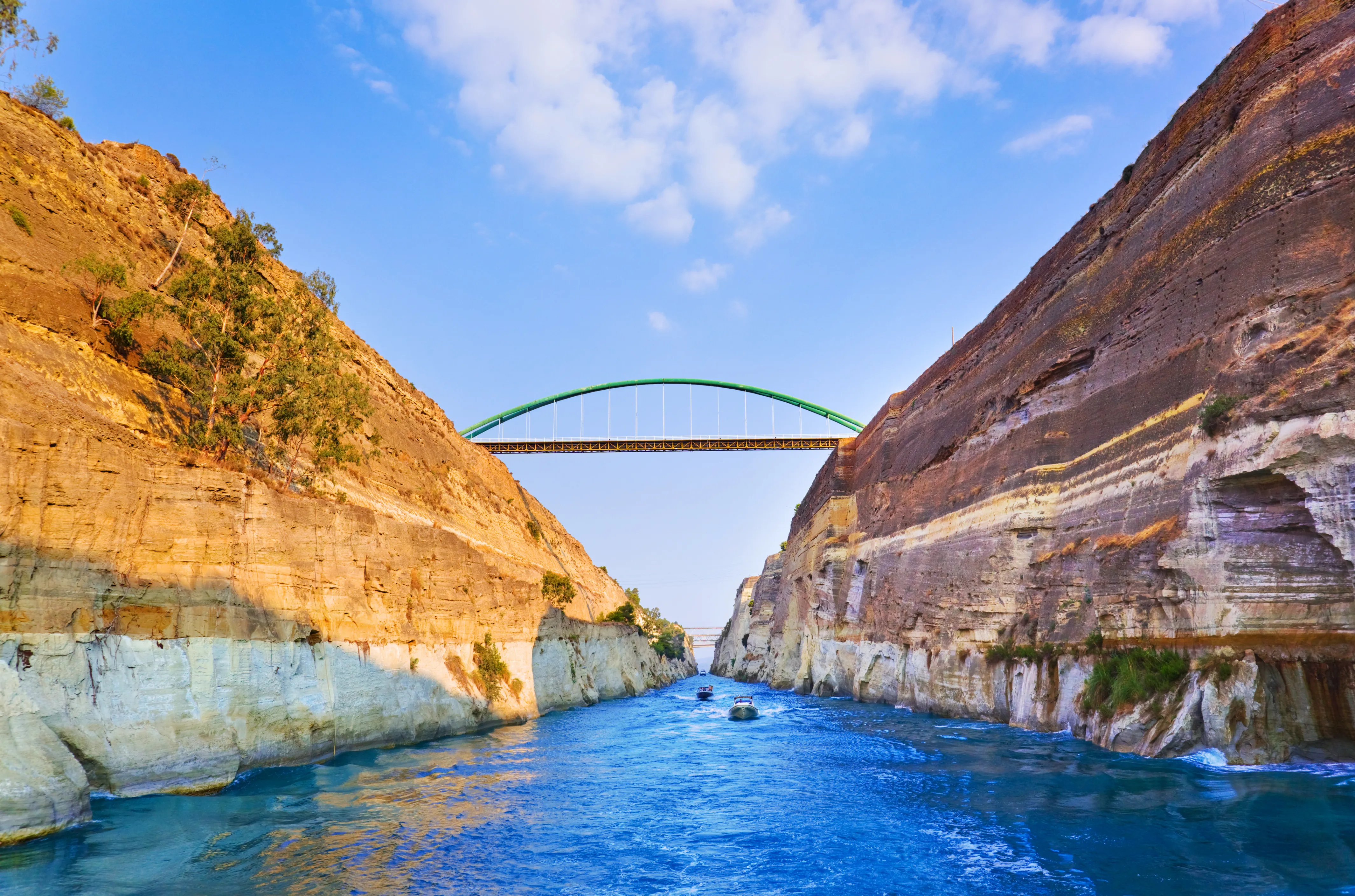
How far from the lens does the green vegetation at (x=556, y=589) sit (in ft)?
129

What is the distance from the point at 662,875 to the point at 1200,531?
13.5 m

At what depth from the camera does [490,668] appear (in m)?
30.5

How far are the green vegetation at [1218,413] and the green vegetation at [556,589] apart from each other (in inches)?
1113

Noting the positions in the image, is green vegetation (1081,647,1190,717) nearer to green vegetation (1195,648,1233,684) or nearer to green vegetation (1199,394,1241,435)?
green vegetation (1195,648,1233,684)

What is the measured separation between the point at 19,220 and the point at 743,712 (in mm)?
30850

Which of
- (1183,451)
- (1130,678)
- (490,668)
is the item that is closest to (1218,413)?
(1183,451)

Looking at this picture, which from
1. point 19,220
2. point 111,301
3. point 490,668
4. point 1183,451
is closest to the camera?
point 19,220

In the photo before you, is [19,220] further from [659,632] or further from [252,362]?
[659,632]

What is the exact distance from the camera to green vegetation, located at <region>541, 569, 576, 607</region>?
39.2 metres

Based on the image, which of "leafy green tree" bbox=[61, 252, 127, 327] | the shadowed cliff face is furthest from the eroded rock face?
the shadowed cliff face

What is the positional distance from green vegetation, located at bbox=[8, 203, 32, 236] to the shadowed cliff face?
91.5ft

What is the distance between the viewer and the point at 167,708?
15.0m

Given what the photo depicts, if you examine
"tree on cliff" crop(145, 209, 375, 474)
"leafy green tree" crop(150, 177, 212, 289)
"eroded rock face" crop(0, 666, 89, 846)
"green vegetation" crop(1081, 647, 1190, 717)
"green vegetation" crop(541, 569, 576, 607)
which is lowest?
"eroded rock face" crop(0, 666, 89, 846)

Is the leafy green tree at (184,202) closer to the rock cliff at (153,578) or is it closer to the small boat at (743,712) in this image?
the rock cliff at (153,578)
